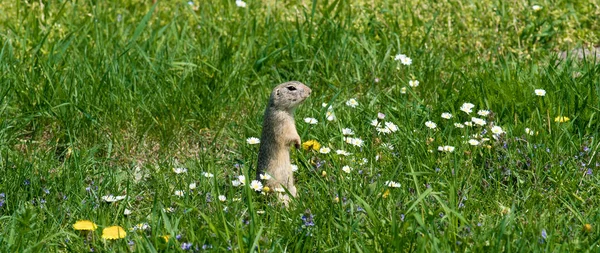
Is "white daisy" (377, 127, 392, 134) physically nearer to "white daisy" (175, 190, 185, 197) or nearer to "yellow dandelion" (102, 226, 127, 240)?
"white daisy" (175, 190, 185, 197)

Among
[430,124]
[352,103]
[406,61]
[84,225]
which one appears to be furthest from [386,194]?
[406,61]

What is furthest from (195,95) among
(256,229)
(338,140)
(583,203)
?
(583,203)

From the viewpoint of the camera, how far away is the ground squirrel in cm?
441

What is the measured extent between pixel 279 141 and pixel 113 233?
910 mm

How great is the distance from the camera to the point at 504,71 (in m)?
5.62

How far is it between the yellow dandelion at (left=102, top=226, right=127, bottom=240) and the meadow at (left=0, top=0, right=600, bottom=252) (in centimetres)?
1

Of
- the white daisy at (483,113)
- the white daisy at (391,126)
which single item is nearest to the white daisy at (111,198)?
the white daisy at (391,126)

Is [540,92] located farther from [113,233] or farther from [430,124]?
[113,233]

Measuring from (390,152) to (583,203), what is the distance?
97cm

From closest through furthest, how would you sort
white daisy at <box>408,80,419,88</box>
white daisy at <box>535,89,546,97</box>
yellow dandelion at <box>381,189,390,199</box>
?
yellow dandelion at <box>381,189,390,199</box> < white daisy at <box>535,89,546,97</box> < white daisy at <box>408,80,419,88</box>

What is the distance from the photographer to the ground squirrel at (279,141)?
14.5 feet

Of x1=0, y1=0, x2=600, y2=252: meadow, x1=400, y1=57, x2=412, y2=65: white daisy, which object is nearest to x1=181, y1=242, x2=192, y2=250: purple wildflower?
x1=0, y1=0, x2=600, y2=252: meadow

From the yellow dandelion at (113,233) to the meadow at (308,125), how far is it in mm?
15

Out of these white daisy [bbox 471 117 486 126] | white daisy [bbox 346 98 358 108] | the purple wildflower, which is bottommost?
white daisy [bbox 346 98 358 108]
